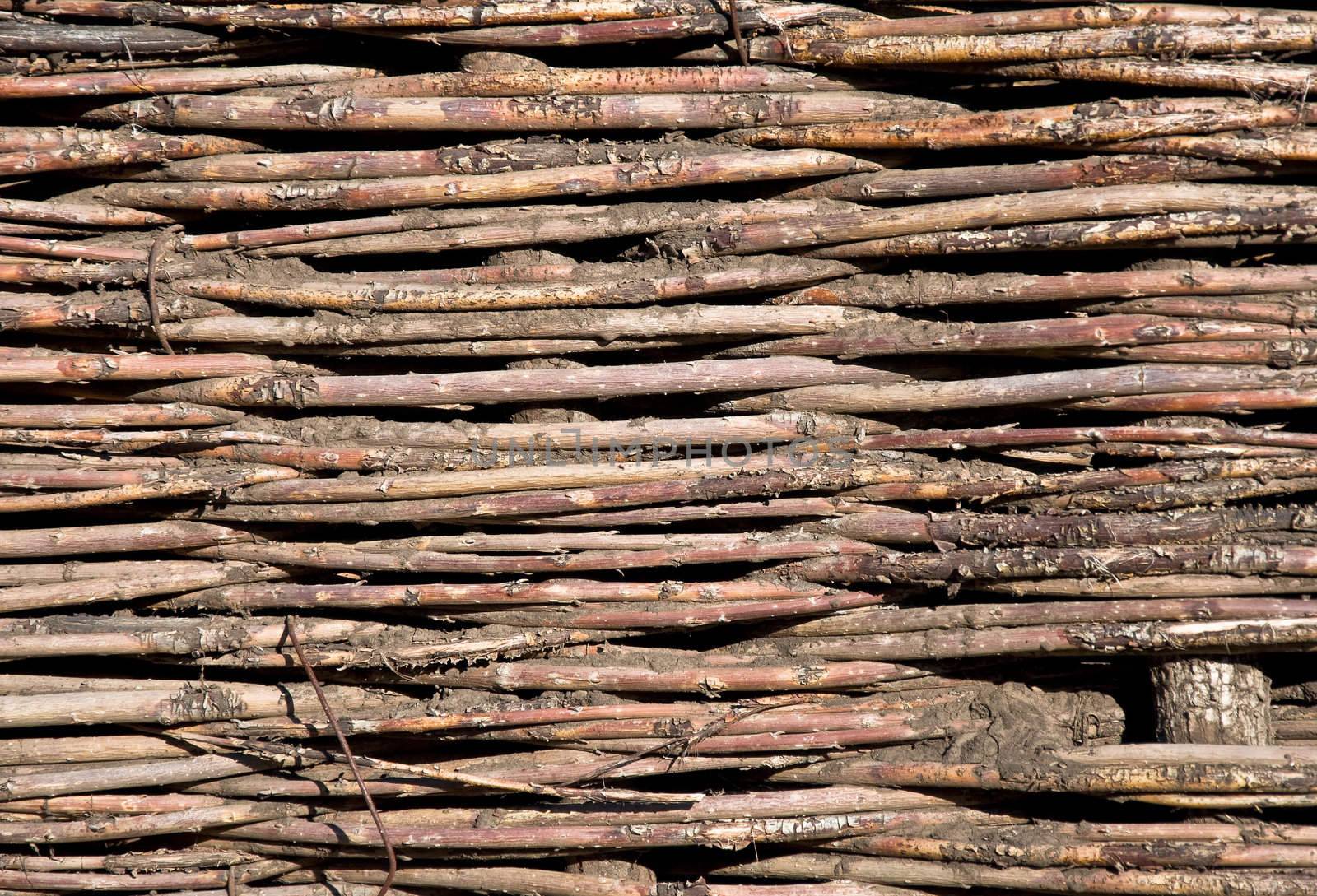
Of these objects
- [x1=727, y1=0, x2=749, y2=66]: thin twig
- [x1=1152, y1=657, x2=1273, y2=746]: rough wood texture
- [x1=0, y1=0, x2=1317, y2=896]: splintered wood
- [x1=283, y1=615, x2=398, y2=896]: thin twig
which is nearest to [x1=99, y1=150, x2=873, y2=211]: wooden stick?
[x1=0, y1=0, x2=1317, y2=896]: splintered wood

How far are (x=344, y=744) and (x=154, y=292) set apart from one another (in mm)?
744

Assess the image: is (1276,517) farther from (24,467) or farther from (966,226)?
(24,467)

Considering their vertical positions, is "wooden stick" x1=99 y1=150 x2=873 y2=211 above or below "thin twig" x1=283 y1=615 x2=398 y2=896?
above

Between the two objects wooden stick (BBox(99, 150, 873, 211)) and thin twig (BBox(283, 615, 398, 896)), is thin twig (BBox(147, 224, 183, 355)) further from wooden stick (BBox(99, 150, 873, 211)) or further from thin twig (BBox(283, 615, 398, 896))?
thin twig (BBox(283, 615, 398, 896))

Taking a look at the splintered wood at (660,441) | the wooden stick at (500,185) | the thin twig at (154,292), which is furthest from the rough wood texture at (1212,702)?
the thin twig at (154,292)

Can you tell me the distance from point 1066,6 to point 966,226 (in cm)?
36

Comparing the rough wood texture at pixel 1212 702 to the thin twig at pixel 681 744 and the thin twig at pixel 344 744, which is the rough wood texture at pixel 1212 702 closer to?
the thin twig at pixel 681 744

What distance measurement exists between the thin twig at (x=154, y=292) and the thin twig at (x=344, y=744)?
0.47 meters

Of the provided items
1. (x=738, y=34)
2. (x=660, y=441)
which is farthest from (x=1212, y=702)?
(x=738, y=34)

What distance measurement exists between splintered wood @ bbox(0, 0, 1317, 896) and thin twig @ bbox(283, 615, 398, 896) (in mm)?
14

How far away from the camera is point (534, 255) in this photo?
156 cm

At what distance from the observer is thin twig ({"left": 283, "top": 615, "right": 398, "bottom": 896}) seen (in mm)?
1491

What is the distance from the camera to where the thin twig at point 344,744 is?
149 cm

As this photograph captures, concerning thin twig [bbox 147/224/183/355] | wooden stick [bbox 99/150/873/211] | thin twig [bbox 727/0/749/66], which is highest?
thin twig [bbox 727/0/749/66]
